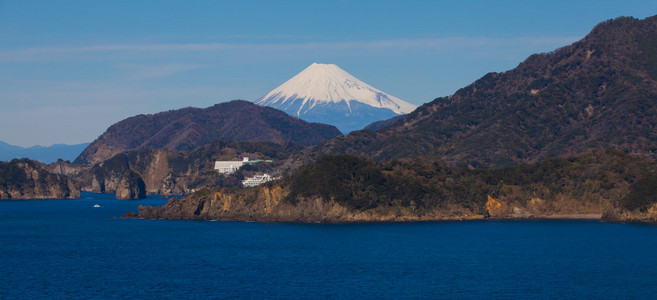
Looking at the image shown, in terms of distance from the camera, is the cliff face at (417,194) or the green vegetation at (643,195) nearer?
the green vegetation at (643,195)

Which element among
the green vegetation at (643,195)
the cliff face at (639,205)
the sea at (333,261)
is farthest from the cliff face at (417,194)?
the sea at (333,261)

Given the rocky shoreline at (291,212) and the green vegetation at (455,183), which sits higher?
the green vegetation at (455,183)

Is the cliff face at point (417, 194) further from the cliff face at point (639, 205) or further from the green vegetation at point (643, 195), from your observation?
the green vegetation at point (643, 195)

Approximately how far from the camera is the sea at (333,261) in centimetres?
8412

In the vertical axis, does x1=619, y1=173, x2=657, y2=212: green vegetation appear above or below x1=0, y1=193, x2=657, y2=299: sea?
above

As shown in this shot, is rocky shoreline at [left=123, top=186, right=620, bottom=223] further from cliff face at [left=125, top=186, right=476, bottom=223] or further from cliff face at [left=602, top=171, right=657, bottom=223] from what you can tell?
cliff face at [left=602, top=171, right=657, bottom=223]

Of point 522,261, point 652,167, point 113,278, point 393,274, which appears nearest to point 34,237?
point 113,278

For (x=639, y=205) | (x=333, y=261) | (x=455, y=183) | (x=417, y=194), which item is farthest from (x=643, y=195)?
(x=333, y=261)

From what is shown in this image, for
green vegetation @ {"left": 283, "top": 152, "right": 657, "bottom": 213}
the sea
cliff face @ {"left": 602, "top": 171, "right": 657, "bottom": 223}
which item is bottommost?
the sea

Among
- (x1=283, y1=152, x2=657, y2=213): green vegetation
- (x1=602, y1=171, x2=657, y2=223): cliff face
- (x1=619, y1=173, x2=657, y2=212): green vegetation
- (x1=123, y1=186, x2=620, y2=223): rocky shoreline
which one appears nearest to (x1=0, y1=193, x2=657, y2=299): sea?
(x1=123, y1=186, x2=620, y2=223): rocky shoreline

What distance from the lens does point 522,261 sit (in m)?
104

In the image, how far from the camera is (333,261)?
4119 inches

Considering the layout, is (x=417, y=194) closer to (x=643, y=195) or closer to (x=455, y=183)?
(x=455, y=183)

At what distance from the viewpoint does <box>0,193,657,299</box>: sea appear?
8412 cm
